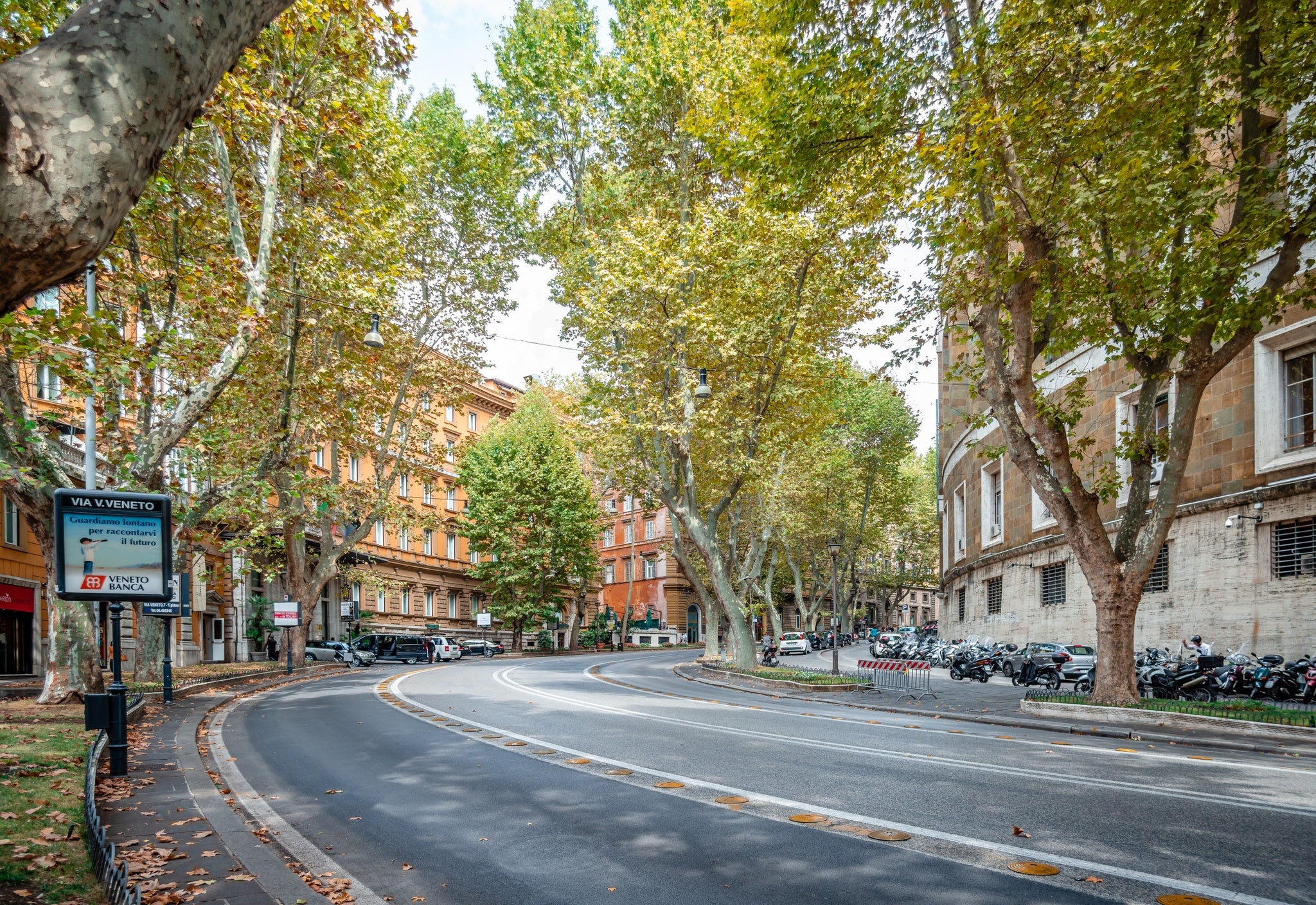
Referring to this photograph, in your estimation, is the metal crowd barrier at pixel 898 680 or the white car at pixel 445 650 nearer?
the metal crowd barrier at pixel 898 680

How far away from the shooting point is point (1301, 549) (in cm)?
1730

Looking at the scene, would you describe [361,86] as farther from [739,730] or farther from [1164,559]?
[1164,559]

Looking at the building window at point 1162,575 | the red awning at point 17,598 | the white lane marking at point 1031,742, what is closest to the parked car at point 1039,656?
the building window at point 1162,575

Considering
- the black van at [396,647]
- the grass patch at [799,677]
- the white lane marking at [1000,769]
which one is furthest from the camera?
the black van at [396,647]

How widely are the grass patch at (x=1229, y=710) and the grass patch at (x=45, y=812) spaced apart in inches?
542

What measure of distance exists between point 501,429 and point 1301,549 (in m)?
41.4

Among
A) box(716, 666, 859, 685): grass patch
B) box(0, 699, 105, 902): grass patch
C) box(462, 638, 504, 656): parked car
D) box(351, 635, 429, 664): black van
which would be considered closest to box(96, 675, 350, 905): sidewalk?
box(0, 699, 105, 902): grass patch

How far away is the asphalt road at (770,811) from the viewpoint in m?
4.95

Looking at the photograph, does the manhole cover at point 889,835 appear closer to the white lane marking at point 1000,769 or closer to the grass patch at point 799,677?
the white lane marking at point 1000,769

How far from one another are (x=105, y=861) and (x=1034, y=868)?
5205mm

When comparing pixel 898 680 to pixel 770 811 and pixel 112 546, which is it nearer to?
pixel 770 811

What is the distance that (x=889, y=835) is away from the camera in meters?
5.89

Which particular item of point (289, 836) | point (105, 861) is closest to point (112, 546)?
point (289, 836)

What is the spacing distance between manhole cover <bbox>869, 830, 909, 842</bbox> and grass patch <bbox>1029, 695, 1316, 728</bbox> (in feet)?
29.6
